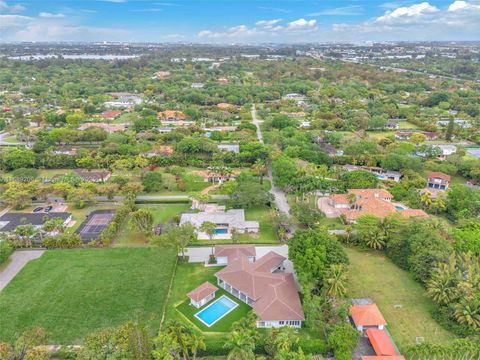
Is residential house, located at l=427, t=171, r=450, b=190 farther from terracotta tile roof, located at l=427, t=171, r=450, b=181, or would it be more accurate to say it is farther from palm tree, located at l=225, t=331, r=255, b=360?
palm tree, located at l=225, t=331, r=255, b=360

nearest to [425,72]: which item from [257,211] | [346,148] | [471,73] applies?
[471,73]

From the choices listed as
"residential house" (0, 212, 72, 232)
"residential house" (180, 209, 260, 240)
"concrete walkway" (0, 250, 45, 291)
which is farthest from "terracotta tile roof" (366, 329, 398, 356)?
"residential house" (0, 212, 72, 232)

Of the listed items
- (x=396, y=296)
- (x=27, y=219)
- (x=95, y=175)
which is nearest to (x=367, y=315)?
(x=396, y=296)

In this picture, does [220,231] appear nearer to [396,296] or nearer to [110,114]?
[396,296]

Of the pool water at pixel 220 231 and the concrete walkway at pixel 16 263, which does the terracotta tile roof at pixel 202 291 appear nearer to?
the pool water at pixel 220 231

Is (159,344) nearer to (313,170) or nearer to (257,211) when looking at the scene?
(257,211)
